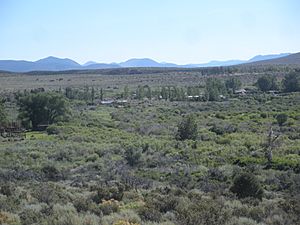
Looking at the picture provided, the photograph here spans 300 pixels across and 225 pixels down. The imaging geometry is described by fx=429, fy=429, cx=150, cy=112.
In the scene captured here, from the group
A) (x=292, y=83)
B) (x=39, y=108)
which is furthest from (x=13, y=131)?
(x=292, y=83)

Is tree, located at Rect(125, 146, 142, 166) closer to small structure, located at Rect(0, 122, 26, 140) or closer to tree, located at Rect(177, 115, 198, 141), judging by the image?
tree, located at Rect(177, 115, 198, 141)

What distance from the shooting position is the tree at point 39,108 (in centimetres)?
4441

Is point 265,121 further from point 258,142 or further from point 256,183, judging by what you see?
point 256,183

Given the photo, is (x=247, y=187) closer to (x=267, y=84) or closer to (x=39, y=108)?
(x=39, y=108)

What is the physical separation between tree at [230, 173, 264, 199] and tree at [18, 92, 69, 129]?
109 ft

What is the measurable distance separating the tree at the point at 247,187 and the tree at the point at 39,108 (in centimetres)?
3319

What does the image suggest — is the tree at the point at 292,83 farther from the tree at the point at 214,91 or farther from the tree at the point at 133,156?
the tree at the point at 133,156

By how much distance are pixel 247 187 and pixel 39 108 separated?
33889 mm

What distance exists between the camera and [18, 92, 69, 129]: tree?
44406 mm

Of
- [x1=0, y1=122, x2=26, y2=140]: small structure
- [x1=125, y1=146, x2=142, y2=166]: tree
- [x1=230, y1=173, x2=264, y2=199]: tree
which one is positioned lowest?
[x1=0, y1=122, x2=26, y2=140]: small structure

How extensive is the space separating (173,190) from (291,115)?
32555 mm

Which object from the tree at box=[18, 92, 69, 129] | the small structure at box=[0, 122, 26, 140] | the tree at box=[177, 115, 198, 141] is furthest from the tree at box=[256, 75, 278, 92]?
the small structure at box=[0, 122, 26, 140]

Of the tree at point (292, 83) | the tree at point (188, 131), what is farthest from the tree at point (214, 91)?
the tree at point (188, 131)

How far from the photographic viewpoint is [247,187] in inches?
557
